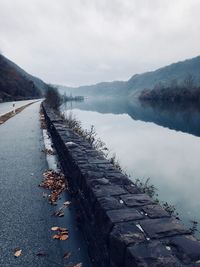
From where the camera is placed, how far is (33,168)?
822cm

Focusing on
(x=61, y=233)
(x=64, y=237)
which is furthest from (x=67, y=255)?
(x=61, y=233)

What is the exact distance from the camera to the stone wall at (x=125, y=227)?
2.43 m

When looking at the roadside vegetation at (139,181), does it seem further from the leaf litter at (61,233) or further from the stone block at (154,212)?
the stone block at (154,212)

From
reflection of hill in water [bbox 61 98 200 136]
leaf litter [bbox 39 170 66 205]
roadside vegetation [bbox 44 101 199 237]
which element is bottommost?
reflection of hill in water [bbox 61 98 200 136]

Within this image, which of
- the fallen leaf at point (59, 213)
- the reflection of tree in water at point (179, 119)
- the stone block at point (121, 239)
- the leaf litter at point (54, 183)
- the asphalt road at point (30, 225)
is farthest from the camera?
the reflection of tree in water at point (179, 119)

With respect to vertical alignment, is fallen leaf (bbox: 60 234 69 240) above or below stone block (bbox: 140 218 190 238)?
below

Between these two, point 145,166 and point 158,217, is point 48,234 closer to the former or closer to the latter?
point 158,217

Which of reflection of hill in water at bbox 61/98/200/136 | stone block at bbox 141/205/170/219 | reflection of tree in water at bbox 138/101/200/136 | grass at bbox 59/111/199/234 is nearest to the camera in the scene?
stone block at bbox 141/205/170/219

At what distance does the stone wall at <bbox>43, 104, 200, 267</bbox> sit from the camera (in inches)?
95.8

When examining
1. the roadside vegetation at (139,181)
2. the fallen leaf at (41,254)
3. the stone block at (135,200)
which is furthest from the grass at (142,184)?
the fallen leaf at (41,254)

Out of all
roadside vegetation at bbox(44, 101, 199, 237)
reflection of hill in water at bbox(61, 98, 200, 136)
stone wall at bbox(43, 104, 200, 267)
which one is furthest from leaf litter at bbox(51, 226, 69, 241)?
reflection of hill in water at bbox(61, 98, 200, 136)

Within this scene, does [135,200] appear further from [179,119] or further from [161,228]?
[179,119]

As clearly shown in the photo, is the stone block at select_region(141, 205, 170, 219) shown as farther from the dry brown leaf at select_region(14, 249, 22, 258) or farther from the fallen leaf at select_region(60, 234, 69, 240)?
the dry brown leaf at select_region(14, 249, 22, 258)

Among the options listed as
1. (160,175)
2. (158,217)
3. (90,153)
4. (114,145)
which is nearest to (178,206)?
(160,175)
